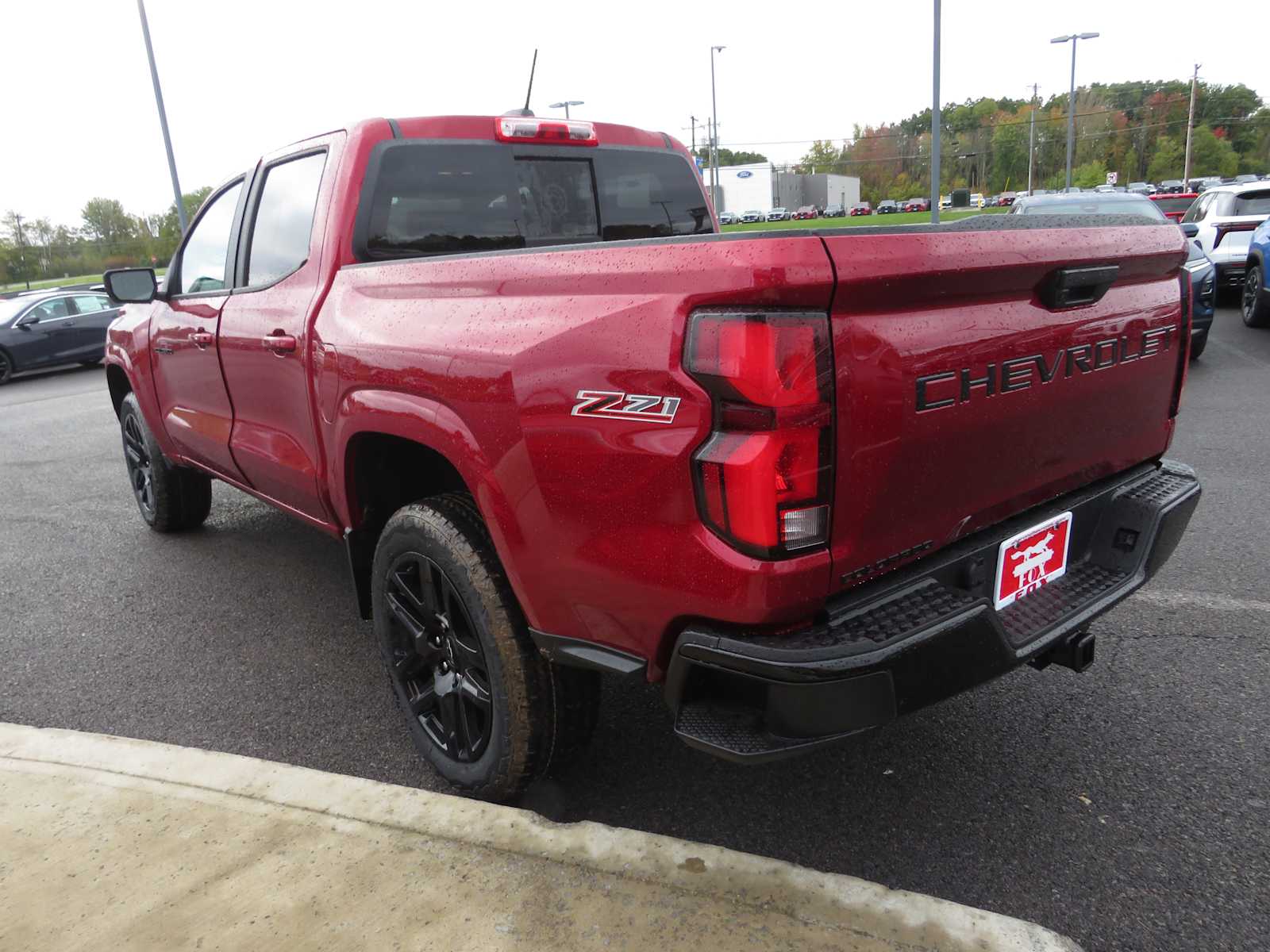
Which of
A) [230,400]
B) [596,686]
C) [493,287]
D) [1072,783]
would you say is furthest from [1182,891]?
[230,400]

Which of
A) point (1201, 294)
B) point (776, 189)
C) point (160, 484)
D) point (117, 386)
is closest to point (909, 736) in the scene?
point (160, 484)

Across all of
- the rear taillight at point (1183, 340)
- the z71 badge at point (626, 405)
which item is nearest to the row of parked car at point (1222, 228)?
the rear taillight at point (1183, 340)

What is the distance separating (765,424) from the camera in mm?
1680

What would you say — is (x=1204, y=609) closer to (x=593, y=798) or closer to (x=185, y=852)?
(x=593, y=798)

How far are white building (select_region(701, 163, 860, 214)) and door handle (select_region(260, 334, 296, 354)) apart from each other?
73057 mm

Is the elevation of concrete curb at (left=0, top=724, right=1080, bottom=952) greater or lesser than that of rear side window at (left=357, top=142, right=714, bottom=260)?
lesser

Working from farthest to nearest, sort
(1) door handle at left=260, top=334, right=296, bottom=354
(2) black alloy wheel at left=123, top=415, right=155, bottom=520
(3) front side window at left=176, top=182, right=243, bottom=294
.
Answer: (2) black alloy wheel at left=123, top=415, right=155, bottom=520 → (3) front side window at left=176, top=182, right=243, bottom=294 → (1) door handle at left=260, top=334, right=296, bottom=354

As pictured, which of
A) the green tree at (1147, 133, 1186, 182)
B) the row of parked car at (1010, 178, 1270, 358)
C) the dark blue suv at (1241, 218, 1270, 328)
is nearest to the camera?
the row of parked car at (1010, 178, 1270, 358)

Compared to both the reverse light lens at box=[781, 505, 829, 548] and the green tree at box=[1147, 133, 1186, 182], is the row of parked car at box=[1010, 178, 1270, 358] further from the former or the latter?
the green tree at box=[1147, 133, 1186, 182]

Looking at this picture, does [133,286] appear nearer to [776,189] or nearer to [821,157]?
[776,189]

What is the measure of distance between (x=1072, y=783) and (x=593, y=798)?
1.35 metres

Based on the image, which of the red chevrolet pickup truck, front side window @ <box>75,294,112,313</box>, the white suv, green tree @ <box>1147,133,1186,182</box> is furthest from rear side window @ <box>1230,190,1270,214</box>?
green tree @ <box>1147,133,1186,182</box>

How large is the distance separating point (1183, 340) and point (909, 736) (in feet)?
4.63

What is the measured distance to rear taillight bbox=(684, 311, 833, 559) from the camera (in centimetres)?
167
